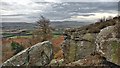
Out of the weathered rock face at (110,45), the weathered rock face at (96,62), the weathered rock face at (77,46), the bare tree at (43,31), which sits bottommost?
the bare tree at (43,31)

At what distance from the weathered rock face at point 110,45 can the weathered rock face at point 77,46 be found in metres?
4.11

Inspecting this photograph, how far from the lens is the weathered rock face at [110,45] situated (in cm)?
1425

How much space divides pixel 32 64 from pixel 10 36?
141ft

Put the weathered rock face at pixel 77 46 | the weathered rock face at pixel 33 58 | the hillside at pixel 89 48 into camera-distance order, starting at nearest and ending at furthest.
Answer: the hillside at pixel 89 48 → the weathered rock face at pixel 33 58 → the weathered rock face at pixel 77 46

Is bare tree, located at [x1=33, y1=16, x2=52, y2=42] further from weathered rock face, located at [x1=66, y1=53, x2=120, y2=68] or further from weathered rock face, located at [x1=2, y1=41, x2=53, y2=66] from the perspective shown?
weathered rock face, located at [x1=66, y1=53, x2=120, y2=68]

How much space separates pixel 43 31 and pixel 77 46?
26.7m

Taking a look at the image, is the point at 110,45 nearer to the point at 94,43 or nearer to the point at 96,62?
the point at 96,62

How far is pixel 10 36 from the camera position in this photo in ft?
197

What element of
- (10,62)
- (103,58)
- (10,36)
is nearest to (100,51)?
(103,58)

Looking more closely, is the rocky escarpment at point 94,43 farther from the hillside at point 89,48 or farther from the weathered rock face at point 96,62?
the weathered rock face at point 96,62

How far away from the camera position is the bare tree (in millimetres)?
45916

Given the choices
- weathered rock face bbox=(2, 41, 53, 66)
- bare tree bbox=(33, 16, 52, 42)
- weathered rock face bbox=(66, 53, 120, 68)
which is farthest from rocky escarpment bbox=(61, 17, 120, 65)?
bare tree bbox=(33, 16, 52, 42)

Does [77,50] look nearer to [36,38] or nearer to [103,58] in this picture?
[103,58]

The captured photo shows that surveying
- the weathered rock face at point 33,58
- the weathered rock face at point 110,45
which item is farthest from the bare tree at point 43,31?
the weathered rock face at point 110,45
